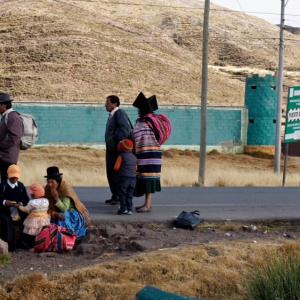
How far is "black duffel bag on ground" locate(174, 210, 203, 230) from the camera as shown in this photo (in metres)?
10.6

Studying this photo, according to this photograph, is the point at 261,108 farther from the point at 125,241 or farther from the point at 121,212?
the point at 125,241

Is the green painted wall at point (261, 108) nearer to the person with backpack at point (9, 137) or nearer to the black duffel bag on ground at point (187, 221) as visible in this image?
the black duffel bag on ground at point (187, 221)

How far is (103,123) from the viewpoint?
34.3 meters

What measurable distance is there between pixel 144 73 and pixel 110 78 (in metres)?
3.45

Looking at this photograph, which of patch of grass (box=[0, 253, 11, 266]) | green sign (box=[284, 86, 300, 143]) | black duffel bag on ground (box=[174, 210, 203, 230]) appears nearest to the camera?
patch of grass (box=[0, 253, 11, 266])

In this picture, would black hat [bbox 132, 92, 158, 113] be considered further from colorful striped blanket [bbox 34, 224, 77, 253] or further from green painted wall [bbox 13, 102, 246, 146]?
green painted wall [bbox 13, 102, 246, 146]

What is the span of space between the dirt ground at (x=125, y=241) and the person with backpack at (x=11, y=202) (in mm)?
205

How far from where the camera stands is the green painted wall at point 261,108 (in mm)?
34250

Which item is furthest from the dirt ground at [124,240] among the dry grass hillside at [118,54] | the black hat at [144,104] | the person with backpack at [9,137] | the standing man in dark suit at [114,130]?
the dry grass hillside at [118,54]

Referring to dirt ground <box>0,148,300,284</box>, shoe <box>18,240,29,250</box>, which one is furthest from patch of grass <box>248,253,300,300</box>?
shoe <box>18,240,29,250</box>

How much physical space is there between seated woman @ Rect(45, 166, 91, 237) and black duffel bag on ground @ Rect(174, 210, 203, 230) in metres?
1.59

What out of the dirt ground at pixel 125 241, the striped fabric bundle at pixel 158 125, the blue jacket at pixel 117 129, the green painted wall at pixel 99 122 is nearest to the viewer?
the dirt ground at pixel 125 241

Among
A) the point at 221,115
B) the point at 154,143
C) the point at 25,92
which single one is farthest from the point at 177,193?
the point at 25,92

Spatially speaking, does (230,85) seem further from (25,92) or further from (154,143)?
(154,143)
